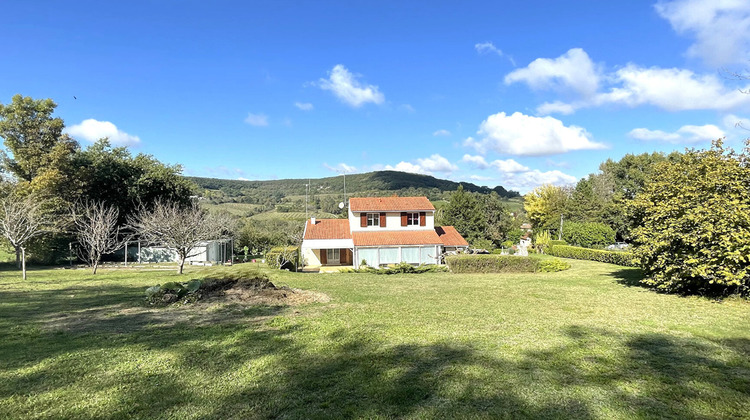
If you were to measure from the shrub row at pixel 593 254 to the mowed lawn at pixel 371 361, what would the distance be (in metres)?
14.3

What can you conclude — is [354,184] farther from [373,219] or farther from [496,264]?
[496,264]

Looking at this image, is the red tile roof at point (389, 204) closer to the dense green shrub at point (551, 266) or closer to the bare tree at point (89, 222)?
the dense green shrub at point (551, 266)

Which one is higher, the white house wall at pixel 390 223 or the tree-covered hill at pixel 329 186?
the tree-covered hill at pixel 329 186

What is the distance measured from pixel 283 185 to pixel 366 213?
3793 inches

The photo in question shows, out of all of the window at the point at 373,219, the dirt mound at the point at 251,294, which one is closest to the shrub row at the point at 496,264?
the window at the point at 373,219

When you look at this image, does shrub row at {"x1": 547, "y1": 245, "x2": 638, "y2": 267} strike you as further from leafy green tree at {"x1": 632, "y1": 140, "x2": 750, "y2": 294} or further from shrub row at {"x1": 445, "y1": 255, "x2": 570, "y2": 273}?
leafy green tree at {"x1": 632, "y1": 140, "x2": 750, "y2": 294}

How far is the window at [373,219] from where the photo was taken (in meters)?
31.4

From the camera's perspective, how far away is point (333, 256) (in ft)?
111

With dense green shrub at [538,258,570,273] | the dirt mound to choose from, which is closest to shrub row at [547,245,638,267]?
dense green shrub at [538,258,570,273]

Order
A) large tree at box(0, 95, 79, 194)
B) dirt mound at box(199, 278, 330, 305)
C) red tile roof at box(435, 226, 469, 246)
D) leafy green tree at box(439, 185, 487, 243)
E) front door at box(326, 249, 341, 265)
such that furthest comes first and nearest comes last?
leafy green tree at box(439, 185, 487, 243) → front door at box(326, 249, 341, 265) → red tile roof at box(435, 226, 469, 246) → large tree at box(0, 95, 79, 194) → dirt mound at box(199, 278, 330, 305)

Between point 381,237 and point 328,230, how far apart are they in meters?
5.71

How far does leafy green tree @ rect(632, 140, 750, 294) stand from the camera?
1119cm

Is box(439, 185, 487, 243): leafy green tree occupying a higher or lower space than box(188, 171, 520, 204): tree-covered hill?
lower

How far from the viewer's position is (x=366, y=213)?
31.2m
